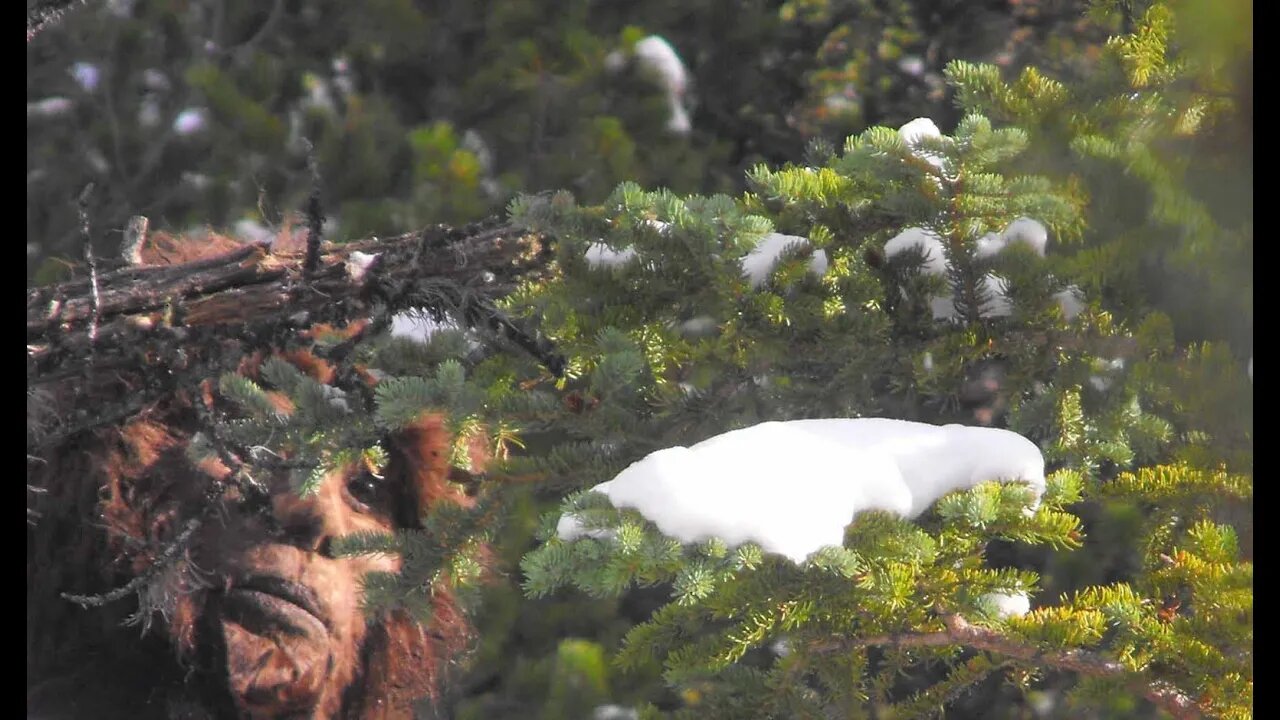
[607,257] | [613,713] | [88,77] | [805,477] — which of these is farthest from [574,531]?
[88,77]

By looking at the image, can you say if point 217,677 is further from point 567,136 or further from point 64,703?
point 567,136

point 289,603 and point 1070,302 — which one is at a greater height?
point 1070,302

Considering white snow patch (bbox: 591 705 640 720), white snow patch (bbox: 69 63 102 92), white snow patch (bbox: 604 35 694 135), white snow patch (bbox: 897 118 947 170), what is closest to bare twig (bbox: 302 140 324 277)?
white snow patch (bbox: 897 118 947 170)

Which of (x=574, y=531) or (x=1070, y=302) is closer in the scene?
(x=574, y=531)

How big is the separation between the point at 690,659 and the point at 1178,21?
87 cm

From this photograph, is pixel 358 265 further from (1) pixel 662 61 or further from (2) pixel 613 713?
(1) pixel 662 61

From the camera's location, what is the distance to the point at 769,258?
1369mm

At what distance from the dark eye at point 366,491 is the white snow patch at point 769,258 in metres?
0.65

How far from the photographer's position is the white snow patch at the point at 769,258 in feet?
4.44

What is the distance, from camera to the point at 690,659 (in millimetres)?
1231

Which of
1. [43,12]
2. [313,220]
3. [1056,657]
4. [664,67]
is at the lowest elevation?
[1056,657]

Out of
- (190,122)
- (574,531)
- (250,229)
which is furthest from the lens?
(190,122)

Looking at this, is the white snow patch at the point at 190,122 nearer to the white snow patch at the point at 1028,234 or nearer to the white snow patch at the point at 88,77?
the white snow patch at the point at 88,77

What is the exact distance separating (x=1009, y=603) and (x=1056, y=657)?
0.24 ft
